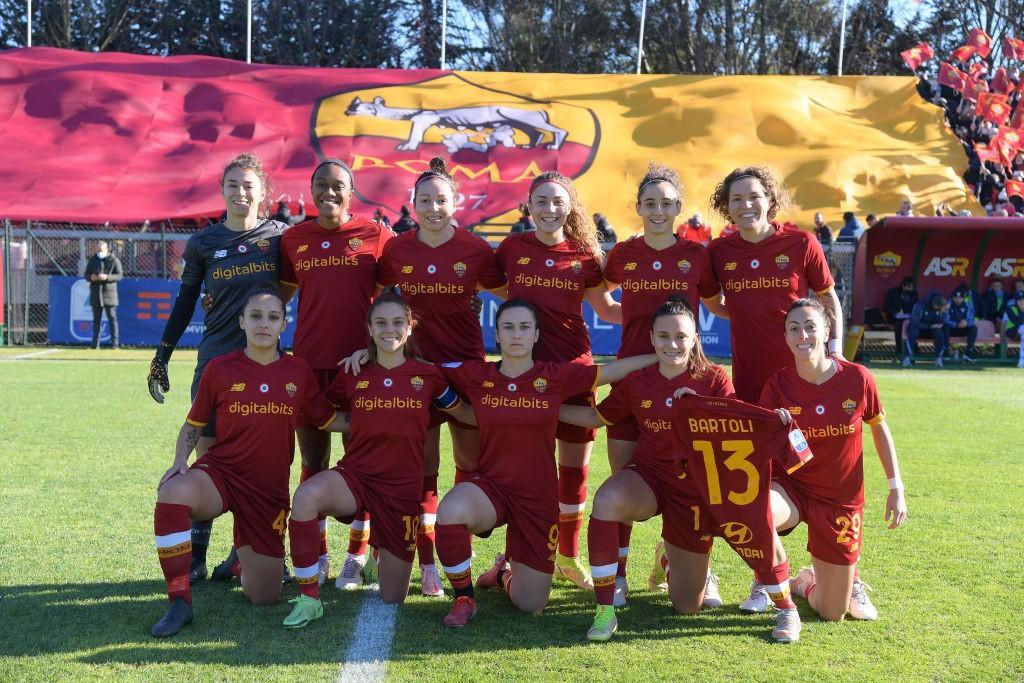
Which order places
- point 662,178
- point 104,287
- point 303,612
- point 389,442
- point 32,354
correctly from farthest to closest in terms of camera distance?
point 104,287
point 32,354
point 662,178
point 389,442
point 303,612

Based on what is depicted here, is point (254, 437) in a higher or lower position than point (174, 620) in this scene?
higher

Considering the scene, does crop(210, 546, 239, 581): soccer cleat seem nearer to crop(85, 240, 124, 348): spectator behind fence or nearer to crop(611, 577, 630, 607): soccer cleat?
crop(611, 577, 630, 607): soccer cleat

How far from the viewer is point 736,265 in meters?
4.48

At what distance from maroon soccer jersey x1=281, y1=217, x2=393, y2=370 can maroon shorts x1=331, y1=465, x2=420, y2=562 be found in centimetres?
65

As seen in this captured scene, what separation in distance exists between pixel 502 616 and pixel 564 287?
1.53 meters

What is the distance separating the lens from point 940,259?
50.5 feet

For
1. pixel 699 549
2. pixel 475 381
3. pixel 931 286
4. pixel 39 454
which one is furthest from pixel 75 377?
pixel 931 286

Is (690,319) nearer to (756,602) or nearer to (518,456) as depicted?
(518,456)

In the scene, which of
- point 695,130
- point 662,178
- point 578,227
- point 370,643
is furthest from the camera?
point 695,130

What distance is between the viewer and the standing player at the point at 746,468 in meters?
3.78

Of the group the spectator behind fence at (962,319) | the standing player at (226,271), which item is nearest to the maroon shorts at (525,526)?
the standing player at (226,271)

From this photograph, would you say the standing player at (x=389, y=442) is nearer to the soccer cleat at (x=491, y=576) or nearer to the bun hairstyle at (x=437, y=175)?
the soccer cleat at (x=491, y=576)

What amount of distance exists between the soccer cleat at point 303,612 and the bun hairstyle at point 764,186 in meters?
2.53

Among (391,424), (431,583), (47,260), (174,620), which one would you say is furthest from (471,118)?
(174,620)
